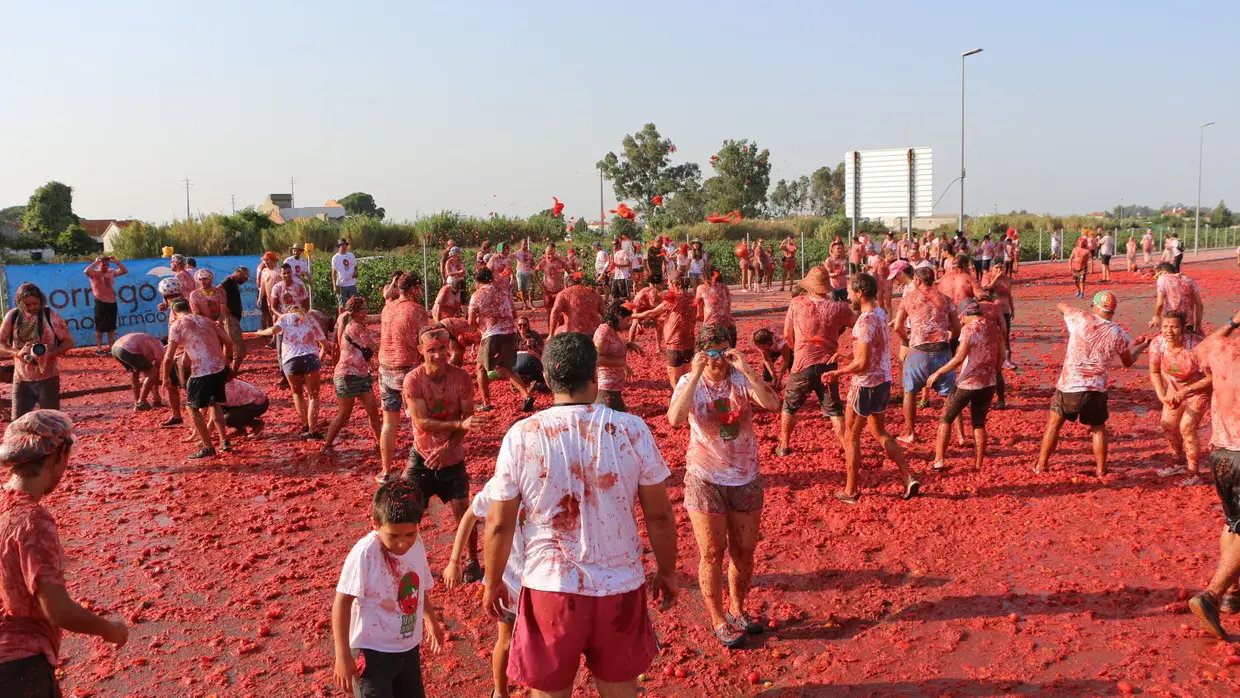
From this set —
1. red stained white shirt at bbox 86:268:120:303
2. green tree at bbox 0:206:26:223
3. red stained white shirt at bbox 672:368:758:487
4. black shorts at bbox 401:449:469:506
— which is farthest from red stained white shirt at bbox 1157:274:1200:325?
green tree at bbox 0:206:26:223

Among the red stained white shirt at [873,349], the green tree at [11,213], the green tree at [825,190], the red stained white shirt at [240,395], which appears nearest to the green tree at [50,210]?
the green tree at [11,213]

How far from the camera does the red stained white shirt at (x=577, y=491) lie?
328 centimetres

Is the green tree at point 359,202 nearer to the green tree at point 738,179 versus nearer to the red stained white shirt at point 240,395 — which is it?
the green tree at point 738,179

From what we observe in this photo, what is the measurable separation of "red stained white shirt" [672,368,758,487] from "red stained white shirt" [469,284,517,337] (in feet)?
19.2

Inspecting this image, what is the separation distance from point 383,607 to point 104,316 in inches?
581

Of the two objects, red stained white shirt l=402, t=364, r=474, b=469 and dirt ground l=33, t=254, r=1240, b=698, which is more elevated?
red stained white shirt l=402, t=364, r=474, b=469

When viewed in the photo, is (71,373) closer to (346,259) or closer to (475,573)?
(346,259)

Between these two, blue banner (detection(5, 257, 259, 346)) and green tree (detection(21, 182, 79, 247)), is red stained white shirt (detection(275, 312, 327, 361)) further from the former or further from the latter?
green tree (detection(21, 182, 79, 247))

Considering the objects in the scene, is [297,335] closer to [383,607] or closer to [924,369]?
[383,607]

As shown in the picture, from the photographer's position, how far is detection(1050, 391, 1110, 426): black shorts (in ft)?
24.0

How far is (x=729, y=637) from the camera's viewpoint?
5.06m

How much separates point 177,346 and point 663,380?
6675mm

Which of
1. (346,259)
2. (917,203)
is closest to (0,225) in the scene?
(346,259)

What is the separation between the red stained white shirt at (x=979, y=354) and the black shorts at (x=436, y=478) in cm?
464
